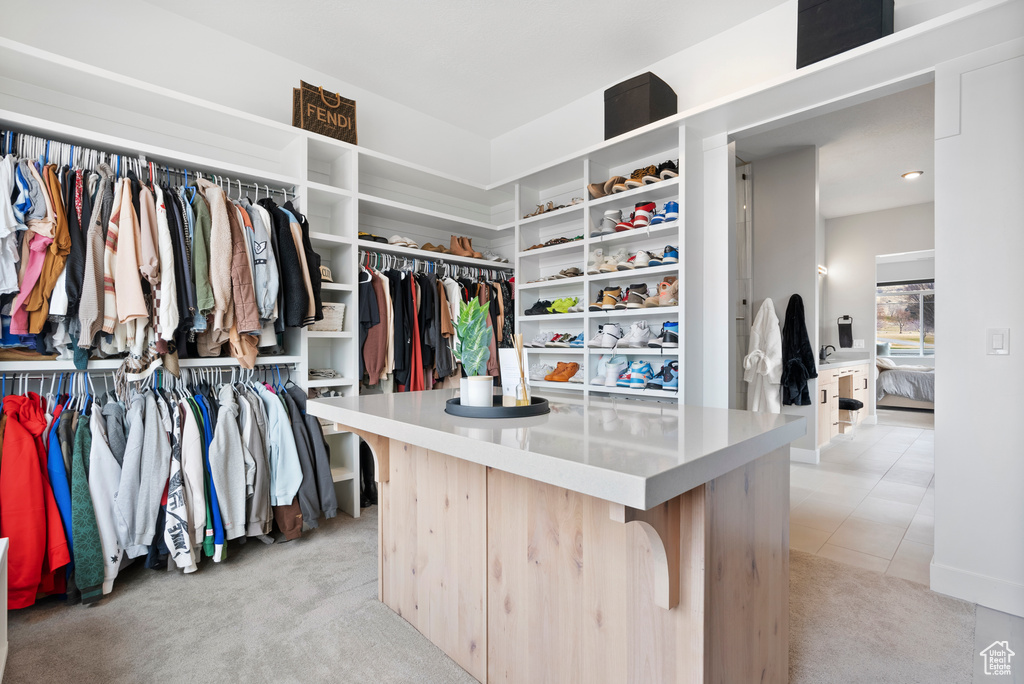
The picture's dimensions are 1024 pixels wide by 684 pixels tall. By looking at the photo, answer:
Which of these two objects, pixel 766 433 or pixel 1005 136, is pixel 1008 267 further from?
pixel 766 433

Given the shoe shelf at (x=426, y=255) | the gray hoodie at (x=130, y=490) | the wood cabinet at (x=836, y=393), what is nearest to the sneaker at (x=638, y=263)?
the shoe shelf at (x=426, y=255)

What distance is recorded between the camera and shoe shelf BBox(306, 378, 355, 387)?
9.21 ft

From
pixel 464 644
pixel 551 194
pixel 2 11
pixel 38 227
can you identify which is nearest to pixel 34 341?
pixel 38 227

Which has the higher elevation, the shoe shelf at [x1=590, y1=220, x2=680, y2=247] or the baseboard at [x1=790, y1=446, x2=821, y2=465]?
the shoe shelf at [x1=590, y1=220, x2=680, y2=247]

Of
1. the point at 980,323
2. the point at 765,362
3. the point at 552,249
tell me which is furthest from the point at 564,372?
the point at 980,323

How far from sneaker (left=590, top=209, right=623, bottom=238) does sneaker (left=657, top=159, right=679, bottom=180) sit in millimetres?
391

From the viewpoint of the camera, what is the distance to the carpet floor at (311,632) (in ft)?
5.09

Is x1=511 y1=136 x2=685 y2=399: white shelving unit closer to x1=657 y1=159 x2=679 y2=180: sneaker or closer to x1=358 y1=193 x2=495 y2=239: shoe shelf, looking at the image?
x1=657 y1=159 x2=679 y2=180: sneaker

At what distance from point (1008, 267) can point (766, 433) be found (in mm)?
1696

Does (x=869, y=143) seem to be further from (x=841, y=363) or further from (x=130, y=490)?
(x=130, y=490)

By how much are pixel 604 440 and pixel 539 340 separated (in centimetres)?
285

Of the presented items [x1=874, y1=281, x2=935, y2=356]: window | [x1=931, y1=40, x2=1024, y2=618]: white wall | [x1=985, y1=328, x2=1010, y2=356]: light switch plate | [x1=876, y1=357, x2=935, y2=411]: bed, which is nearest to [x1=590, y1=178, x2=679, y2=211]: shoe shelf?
[x1=931, y1=40, x2=1024, y2=618]: white wall

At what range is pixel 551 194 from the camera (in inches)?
154

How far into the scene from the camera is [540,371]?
379 centimetres
